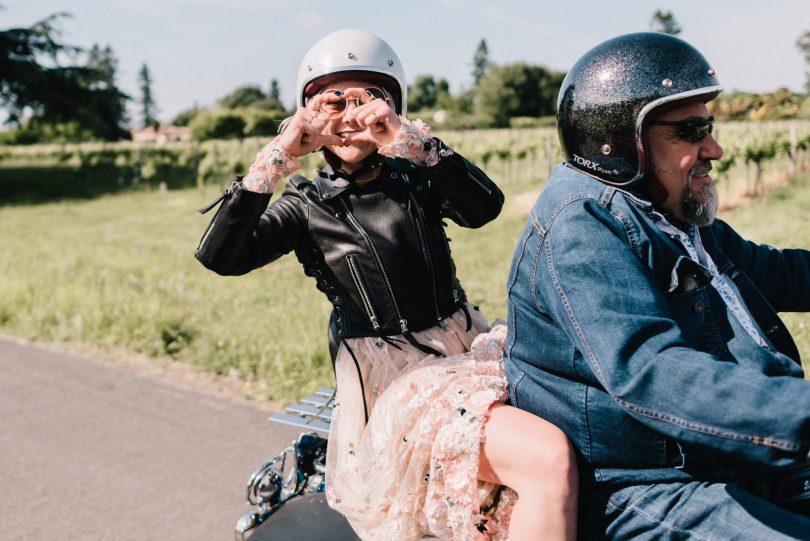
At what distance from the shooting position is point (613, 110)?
199 centimetres

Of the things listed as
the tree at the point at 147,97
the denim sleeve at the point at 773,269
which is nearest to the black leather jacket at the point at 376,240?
the denim sleeve at the point at 773,269

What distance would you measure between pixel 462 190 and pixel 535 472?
4.09 ft

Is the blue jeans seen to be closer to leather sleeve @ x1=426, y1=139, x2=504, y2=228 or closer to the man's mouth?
the man's mouth

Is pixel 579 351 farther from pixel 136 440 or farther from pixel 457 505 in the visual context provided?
pixel 136 440

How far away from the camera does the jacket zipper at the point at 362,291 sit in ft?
9.24

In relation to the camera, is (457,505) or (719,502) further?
(457,505)

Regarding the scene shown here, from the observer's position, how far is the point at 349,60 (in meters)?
2.88

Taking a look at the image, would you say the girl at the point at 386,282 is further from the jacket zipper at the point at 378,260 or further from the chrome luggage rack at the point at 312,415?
the chrome luggage rack at the point at 312,415

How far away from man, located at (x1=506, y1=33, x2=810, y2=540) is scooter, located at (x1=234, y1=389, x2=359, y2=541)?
931mm

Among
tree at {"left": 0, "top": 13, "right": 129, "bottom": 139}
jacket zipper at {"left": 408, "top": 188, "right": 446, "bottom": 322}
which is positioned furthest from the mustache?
tree at {"left": 0, "top": 13, "right": 129, "bottom": 139}

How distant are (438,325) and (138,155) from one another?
3853 centimetres

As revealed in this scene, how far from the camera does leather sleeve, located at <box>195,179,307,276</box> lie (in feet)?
8.58

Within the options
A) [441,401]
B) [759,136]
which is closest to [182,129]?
[759,136]

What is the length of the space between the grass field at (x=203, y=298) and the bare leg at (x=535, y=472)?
11.8 feet
